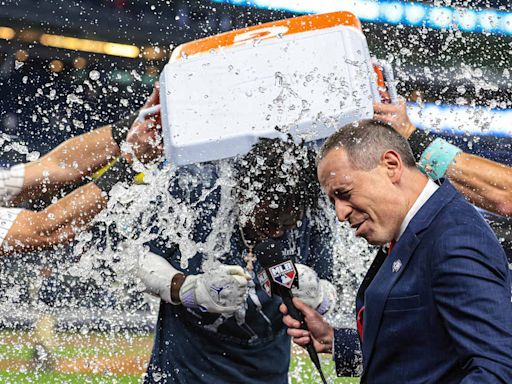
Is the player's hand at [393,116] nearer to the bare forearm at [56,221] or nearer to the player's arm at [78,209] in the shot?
the player's arm at [78,209]

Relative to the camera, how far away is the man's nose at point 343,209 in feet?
6.75

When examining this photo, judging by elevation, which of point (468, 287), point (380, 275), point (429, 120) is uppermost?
point (468, 287)

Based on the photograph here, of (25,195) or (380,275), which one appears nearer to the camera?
(380,275)

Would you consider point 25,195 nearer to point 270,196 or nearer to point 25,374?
point 270,196

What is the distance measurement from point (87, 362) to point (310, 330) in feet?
15.9

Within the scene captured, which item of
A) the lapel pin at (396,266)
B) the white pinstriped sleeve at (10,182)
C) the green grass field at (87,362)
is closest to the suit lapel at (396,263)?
the lapel pin at (396,266)

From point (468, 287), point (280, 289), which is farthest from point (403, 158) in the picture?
point (280, 289)

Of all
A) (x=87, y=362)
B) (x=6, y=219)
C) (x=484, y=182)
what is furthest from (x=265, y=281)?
(x=87, y=362)

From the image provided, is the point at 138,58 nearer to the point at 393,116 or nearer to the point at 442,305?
the point at 393,116

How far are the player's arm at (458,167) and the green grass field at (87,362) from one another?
2618 millimetres

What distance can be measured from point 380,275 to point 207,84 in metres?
1.19

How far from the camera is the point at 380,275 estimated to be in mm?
1958

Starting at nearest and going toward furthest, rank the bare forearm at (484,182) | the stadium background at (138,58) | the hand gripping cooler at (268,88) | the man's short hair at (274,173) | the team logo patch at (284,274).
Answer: the team logo patch at (284,274) → the hand gripping cooler at (268,88) → the man's short hair at (274,173) → the bare forearm at (484,182) → the stadium background at (138,58)

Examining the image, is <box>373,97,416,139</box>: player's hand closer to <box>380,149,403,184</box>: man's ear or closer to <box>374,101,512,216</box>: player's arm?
<box>374,101,512,216</box>: player's arm
